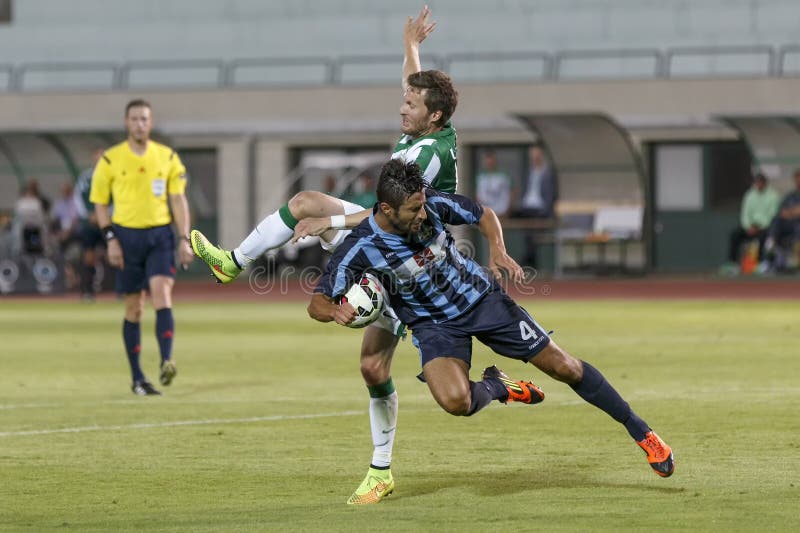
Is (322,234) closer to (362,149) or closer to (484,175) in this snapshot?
(484,175)

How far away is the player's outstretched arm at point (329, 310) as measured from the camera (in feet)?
25.6

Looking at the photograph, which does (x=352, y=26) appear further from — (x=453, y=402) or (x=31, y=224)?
(x=453, y=402)

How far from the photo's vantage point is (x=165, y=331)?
1370cm

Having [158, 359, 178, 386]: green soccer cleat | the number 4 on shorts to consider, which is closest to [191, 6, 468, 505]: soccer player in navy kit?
the number 4 on shorts

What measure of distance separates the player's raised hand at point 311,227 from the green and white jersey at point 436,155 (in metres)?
0.50

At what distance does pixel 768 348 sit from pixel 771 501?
31.4 ft

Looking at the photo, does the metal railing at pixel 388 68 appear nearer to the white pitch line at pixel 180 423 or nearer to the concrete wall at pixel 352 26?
the concrete wall at pixel 352 26

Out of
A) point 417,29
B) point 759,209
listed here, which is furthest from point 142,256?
point 759,209

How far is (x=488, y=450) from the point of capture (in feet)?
32.4

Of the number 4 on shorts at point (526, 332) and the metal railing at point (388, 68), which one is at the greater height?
the metal railing at point (388, 68)

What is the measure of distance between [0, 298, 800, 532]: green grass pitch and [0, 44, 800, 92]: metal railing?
20.7 meters

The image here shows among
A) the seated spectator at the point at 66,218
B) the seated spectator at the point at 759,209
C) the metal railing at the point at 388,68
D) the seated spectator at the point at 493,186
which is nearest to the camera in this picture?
the seated spectator at the point at 759,209

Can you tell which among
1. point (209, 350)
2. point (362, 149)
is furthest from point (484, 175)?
point (209, 350)

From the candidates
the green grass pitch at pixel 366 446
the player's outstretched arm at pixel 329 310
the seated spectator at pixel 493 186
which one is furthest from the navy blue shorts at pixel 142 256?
the seated spectator at pixel 493 186
